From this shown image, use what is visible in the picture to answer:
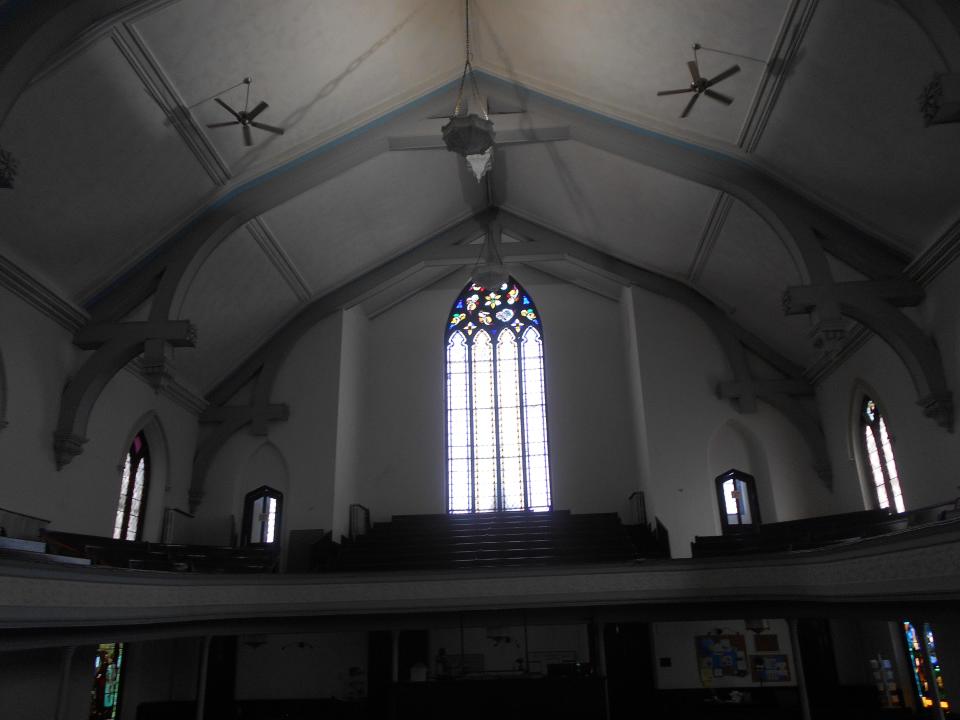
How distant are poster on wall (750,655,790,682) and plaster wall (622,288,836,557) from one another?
2.21m

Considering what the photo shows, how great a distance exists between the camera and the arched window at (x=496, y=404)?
16859 mm

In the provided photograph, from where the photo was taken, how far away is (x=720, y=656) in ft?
45.1

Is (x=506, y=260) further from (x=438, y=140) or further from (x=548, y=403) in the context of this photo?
(x=438, y=140)

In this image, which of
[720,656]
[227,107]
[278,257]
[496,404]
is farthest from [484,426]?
[227,107]

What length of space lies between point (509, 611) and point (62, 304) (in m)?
8.05

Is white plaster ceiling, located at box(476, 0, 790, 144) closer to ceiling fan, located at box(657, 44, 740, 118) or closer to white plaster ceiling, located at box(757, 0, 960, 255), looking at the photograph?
ceiling fan, located at box(657, 44, 740, 118)

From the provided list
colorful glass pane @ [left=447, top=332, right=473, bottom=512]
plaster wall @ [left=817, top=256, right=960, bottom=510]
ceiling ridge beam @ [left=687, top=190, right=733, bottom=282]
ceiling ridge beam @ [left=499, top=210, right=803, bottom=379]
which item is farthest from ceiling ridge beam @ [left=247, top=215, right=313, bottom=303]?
plaster wall @ [left=817, top=256, right=960, bottom=510]

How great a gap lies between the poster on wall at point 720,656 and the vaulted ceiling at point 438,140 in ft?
17.8

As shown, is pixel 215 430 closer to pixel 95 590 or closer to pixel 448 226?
pixel 448 226

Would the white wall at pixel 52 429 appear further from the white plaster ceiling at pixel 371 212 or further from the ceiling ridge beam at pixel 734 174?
the ceiling ridge beam at pixel 734 174

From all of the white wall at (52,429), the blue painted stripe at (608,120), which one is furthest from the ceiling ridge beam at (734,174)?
the white wall at (52,429)

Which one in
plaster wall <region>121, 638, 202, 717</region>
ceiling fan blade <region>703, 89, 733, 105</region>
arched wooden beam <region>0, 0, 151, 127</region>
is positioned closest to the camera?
arched wooden beam <region>0, 0, 151, 127</region>

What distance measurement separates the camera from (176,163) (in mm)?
11070

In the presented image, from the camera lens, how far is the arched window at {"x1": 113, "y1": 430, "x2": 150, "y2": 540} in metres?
13.4
